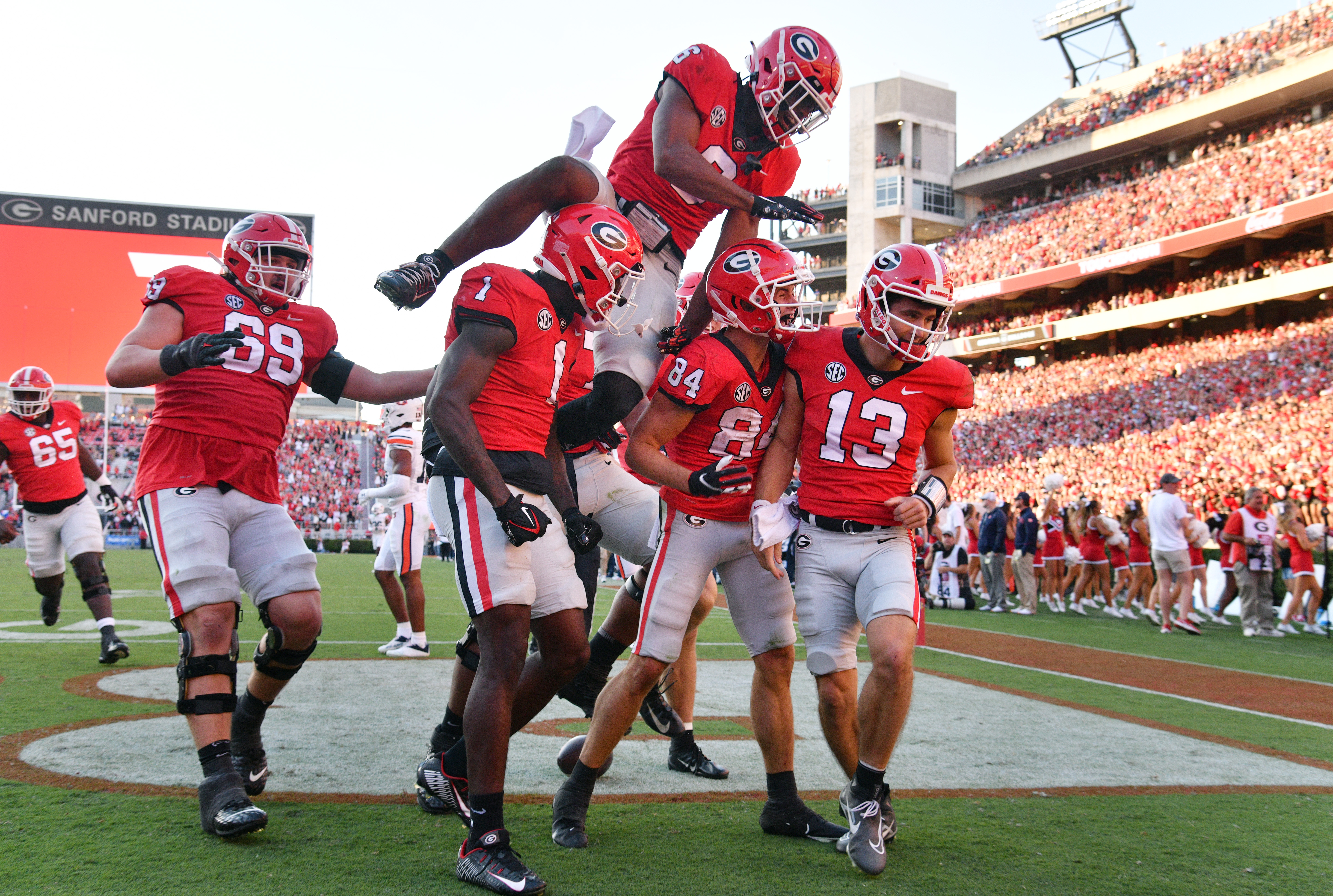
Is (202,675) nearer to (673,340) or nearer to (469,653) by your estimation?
(469,653)

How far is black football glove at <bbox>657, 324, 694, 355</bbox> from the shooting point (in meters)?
4.35

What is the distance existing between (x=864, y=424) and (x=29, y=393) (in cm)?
703

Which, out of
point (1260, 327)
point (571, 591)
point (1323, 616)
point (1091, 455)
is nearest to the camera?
point (571, 591)

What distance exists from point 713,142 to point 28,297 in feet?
117

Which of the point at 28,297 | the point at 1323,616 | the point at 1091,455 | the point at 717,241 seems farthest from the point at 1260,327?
the point at 28,297

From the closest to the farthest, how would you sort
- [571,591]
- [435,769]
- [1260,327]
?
1. [571,591]
2. [435,769]
3. [1260,327]

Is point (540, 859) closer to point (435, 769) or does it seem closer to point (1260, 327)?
point (435, 769)

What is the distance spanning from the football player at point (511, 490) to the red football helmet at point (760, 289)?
443mm

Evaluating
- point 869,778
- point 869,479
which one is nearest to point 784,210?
point 869,479

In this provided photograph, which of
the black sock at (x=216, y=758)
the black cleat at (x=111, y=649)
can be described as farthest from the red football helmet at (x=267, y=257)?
the black cleat at (x=111, y=649)

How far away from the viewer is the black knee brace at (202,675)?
146 inches

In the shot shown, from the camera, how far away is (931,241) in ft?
170

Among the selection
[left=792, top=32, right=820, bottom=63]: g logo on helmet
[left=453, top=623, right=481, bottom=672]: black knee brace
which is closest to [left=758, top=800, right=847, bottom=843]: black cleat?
[left=453, top=623, right=481, bottom=672]: black knee brace

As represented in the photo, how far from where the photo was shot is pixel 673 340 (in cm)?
441
